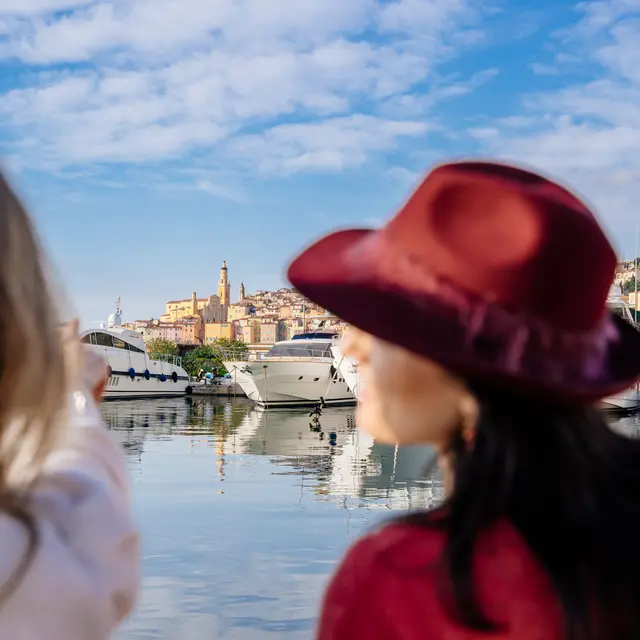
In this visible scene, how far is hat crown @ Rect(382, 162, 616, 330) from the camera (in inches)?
41.6

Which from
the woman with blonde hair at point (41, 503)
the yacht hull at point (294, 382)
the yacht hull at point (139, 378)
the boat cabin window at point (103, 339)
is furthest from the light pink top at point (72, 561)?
Answer: the boat cabin window at point (103, 339)

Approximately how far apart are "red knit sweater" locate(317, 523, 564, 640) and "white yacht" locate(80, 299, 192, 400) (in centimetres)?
4126

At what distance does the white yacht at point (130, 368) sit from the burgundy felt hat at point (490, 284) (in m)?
41.2

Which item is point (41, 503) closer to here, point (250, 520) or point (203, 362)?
point (250, 520)

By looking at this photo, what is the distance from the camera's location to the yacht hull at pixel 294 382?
34.5 metres

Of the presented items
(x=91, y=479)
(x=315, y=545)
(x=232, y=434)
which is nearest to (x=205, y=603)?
(x=315, y=545)

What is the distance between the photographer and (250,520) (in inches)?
319

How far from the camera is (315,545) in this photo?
7.02 metres

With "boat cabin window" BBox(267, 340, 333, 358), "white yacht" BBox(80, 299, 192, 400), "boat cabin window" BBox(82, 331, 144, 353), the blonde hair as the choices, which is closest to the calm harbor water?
the blonde hair

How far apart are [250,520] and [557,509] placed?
23.9 feet

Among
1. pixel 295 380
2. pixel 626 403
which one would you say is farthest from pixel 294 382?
pixel 626 403

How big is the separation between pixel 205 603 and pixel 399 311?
14.7ft

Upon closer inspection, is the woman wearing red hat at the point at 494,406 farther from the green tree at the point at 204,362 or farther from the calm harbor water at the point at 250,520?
the green tree at the point at 204,362

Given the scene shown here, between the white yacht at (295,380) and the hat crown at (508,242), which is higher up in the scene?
the hat crown at (508,242)
